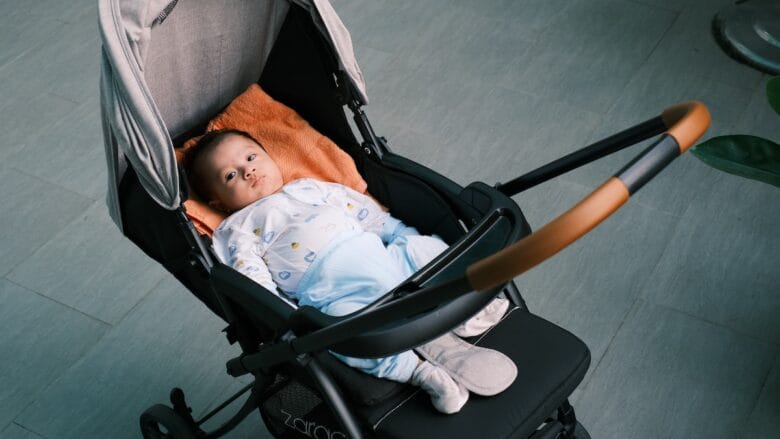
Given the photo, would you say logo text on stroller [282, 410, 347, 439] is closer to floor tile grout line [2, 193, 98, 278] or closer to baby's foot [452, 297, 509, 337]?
baby's foot [452, 297, 509, 337]

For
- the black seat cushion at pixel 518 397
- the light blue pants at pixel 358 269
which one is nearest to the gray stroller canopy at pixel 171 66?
the light blue pants at pixel 358 269

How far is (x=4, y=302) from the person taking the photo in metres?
2.29

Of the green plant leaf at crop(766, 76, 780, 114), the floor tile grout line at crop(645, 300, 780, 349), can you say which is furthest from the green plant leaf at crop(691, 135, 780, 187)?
the floor tile grout line at crop(645, 300, 780, 349)

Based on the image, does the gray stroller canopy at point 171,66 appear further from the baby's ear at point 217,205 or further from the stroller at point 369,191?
the baby's ear at point 217,205

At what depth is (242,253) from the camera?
168 cm

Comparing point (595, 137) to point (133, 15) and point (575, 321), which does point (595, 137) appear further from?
point (133, 15)

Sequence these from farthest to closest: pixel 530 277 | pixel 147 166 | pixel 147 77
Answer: pixel 530 277
pixel 147 77
pixel 147 166

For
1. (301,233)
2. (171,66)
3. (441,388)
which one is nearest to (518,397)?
(441,388)

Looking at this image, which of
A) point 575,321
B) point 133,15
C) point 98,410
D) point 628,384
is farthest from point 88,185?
point 628,384

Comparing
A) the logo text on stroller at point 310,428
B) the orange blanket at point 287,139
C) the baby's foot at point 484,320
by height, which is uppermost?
the orange blanket at point 287,139

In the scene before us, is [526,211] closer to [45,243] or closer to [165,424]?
[165,424]

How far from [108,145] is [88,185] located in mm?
1112

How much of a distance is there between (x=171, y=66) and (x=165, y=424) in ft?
2.30

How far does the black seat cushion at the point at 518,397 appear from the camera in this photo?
1.43 m
